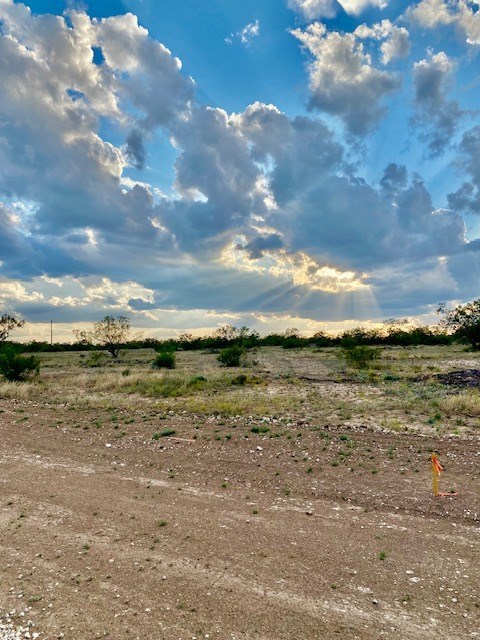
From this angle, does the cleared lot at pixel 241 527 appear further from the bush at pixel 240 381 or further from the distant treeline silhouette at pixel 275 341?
the distant treeline silhouette at pixel 275 341

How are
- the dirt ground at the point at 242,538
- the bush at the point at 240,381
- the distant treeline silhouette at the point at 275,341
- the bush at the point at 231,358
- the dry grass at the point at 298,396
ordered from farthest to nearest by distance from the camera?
the distant treeline silhouette at the point at 275,341
the bush at the point at 231,358
the bush at the point at 240,381
the dry grass at the point at 298,396
the dirt ground at the point at 242,538

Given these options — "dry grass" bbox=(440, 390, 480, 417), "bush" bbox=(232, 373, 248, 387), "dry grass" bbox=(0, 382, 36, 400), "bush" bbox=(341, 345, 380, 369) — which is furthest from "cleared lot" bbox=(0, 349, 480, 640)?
"bush" bbox=(341, 345, 380, 369)

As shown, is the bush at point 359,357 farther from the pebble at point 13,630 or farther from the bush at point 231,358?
the pebble at point 13,630

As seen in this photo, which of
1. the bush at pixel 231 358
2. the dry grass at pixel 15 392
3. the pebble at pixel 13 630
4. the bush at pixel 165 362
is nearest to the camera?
the pebble at pixel 13 630

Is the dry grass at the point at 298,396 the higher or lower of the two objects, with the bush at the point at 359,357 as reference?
lower

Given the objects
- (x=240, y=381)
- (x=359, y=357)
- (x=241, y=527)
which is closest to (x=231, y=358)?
(x=359, y=357)

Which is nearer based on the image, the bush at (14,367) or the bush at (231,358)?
the bush at (14,367)

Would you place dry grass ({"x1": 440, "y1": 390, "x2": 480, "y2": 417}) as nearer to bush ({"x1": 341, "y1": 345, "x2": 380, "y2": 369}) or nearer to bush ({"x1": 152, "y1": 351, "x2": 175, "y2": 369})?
bush ({"x1": 341, "y1": 345, "x2": 380, "y2": 369})

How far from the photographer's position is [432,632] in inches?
204

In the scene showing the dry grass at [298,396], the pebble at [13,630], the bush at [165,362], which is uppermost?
the bush at [165,362]

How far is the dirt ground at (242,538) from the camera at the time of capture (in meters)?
5.46

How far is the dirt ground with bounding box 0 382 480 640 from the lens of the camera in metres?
5.46

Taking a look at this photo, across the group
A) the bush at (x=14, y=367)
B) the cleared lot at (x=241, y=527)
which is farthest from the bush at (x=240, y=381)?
the bush at (x=14, y=367)

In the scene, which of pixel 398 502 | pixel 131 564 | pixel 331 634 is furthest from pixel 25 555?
pixel 398 502
